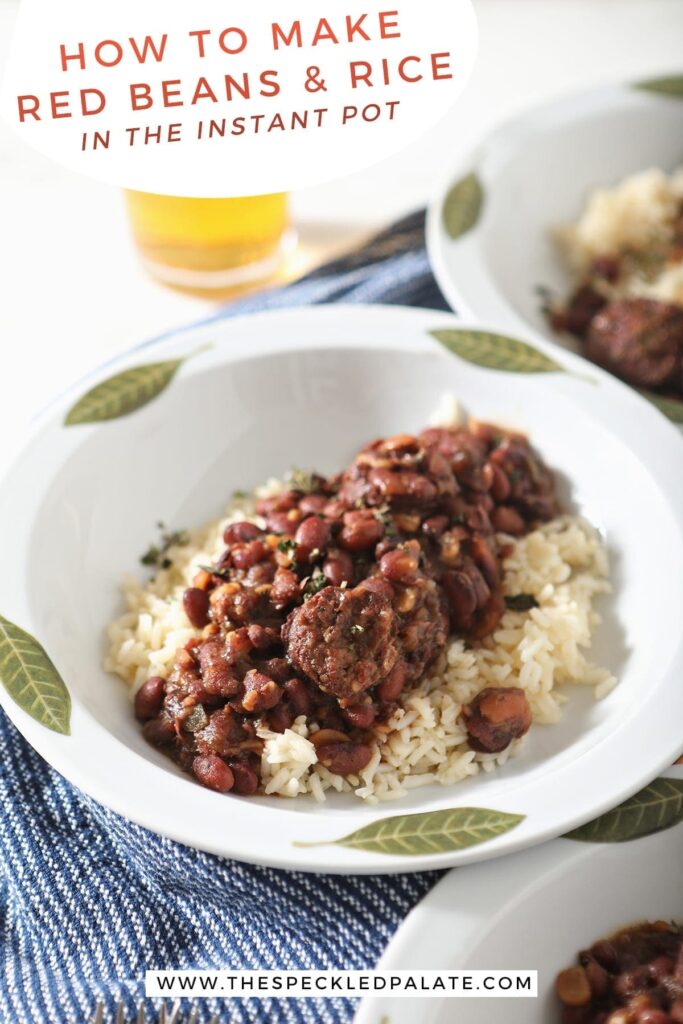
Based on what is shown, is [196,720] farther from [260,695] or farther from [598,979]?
[598,979]

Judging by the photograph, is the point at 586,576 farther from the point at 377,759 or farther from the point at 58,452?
the point at 58,452

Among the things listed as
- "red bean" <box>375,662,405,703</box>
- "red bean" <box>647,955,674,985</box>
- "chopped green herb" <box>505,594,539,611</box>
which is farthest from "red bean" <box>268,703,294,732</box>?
"red bean" <box>647,955,674,985</box>

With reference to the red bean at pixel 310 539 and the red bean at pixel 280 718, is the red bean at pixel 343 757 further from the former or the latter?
the red bean at pixel 310 539

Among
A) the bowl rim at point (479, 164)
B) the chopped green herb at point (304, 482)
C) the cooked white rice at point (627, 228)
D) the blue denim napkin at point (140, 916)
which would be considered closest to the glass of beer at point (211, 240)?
the bowl rim at point (479, 164)

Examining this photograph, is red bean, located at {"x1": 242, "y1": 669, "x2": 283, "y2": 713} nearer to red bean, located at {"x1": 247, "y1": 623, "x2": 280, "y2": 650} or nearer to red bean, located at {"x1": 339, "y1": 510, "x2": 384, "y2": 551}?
red bean, located at {"x1": 247, "y1": 623, "x2": 280, "y2": 650}

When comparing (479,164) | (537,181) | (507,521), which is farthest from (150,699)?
(537,181)
